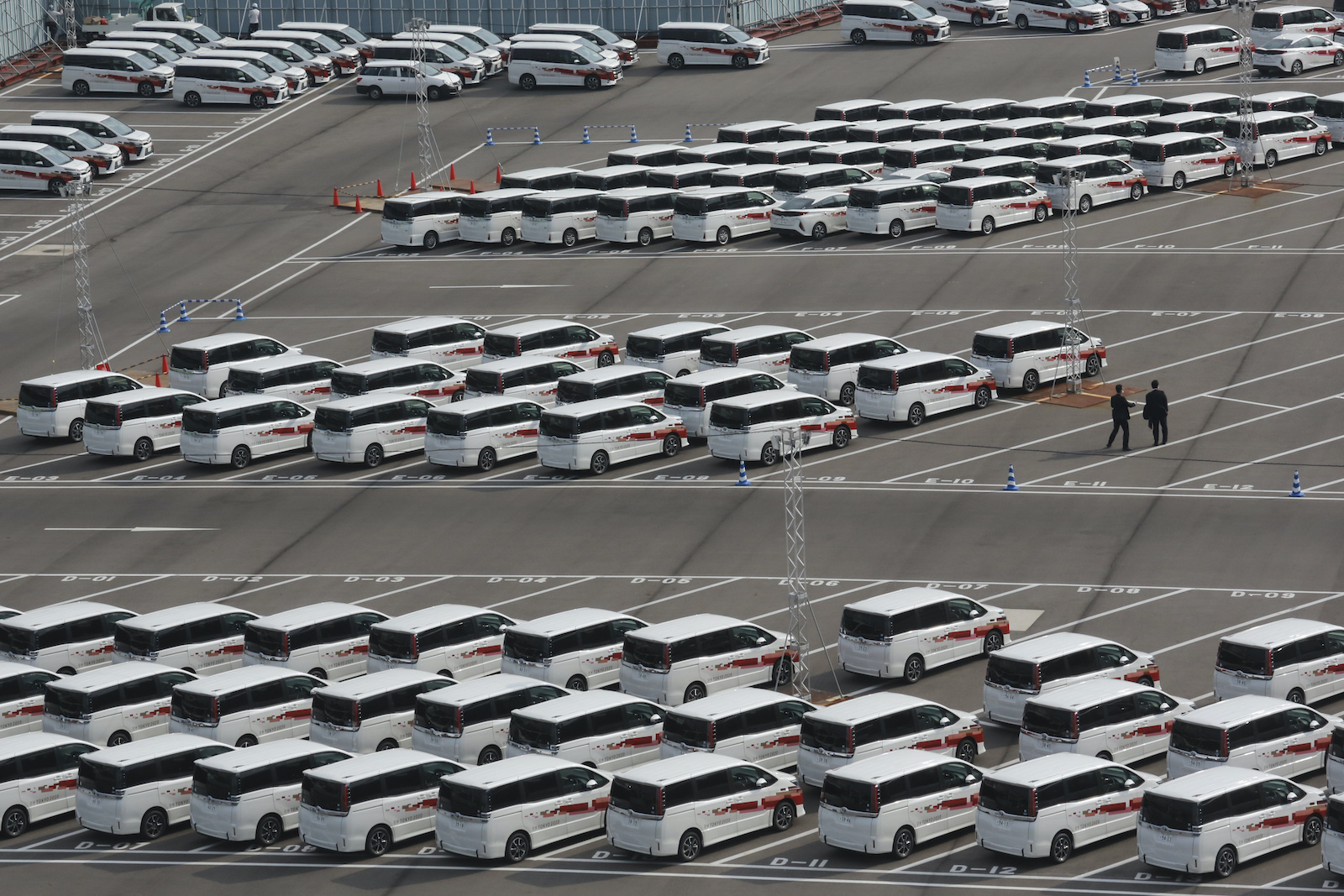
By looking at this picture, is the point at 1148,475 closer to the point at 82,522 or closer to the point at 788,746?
the point at 788,746

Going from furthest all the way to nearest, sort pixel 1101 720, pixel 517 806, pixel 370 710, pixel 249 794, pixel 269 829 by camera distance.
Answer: pixel 370 710 → pixel 1101 720 → pixel 269 829 → pixel 249 794 → pixel 517 806

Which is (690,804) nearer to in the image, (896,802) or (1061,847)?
(896,802)

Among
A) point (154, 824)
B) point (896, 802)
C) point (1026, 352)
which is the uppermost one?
point (1026, 352)

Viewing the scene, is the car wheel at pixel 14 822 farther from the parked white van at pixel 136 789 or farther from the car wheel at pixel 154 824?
the car wheel at pixel 154 824

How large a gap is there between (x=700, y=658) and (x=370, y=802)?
8.25 m

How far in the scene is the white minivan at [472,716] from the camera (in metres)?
39.6

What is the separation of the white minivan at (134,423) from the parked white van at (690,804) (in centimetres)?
2639

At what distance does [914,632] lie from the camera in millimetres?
42844

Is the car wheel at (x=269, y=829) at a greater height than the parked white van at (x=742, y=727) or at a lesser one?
lesser

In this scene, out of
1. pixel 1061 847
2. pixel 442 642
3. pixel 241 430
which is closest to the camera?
pixel 1061 847

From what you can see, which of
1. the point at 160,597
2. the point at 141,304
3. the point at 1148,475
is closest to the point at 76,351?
the point at 141,304

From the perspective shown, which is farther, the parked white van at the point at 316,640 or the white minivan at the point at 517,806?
the parked white van at the point at 316,640

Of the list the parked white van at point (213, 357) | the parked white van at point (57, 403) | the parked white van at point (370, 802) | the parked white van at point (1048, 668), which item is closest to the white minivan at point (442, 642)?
the parked white van at point (370, 802)

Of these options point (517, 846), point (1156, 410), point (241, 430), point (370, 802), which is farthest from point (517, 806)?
point (1156, 410)
